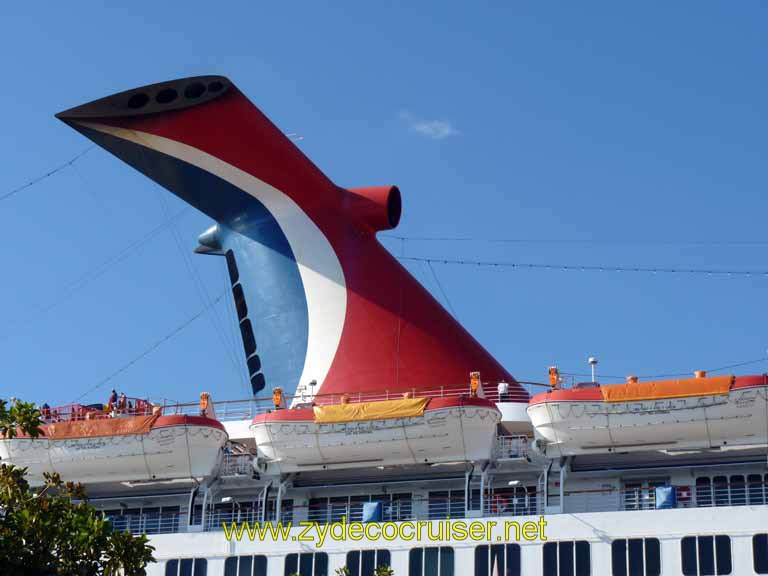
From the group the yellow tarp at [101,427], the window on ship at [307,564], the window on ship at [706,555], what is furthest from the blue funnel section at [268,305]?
the window on ship at [706,555]

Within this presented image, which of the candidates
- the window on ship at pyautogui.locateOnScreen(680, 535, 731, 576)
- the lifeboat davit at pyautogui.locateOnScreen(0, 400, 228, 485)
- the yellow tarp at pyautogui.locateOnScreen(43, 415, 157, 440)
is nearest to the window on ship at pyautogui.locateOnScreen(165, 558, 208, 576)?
Answer: the lifeboat davit at pyautogui.locateOnScreen(0, 400, 228, 485)

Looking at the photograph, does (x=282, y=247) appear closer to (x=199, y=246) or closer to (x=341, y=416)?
(x=199, y=246)

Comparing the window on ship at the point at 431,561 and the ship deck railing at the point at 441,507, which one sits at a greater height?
the ship deck railing at the point at 441,507

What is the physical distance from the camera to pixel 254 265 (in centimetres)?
3984

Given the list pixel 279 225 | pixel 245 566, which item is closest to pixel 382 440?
pixel 245 566

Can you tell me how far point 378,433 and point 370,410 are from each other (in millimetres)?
660

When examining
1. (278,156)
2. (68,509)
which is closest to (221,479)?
(278,156)

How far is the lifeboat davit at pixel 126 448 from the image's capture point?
35.0 m

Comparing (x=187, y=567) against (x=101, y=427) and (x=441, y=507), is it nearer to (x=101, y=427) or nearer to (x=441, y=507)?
(x=101, y=427)

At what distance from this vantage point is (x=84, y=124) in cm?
3928

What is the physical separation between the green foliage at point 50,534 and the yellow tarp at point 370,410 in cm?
1107

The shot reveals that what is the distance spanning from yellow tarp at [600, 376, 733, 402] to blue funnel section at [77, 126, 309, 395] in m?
10.4

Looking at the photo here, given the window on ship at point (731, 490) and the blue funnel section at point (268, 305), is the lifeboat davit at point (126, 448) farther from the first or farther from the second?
the window on ship at point (731, 490)

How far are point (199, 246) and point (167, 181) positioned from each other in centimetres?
299
